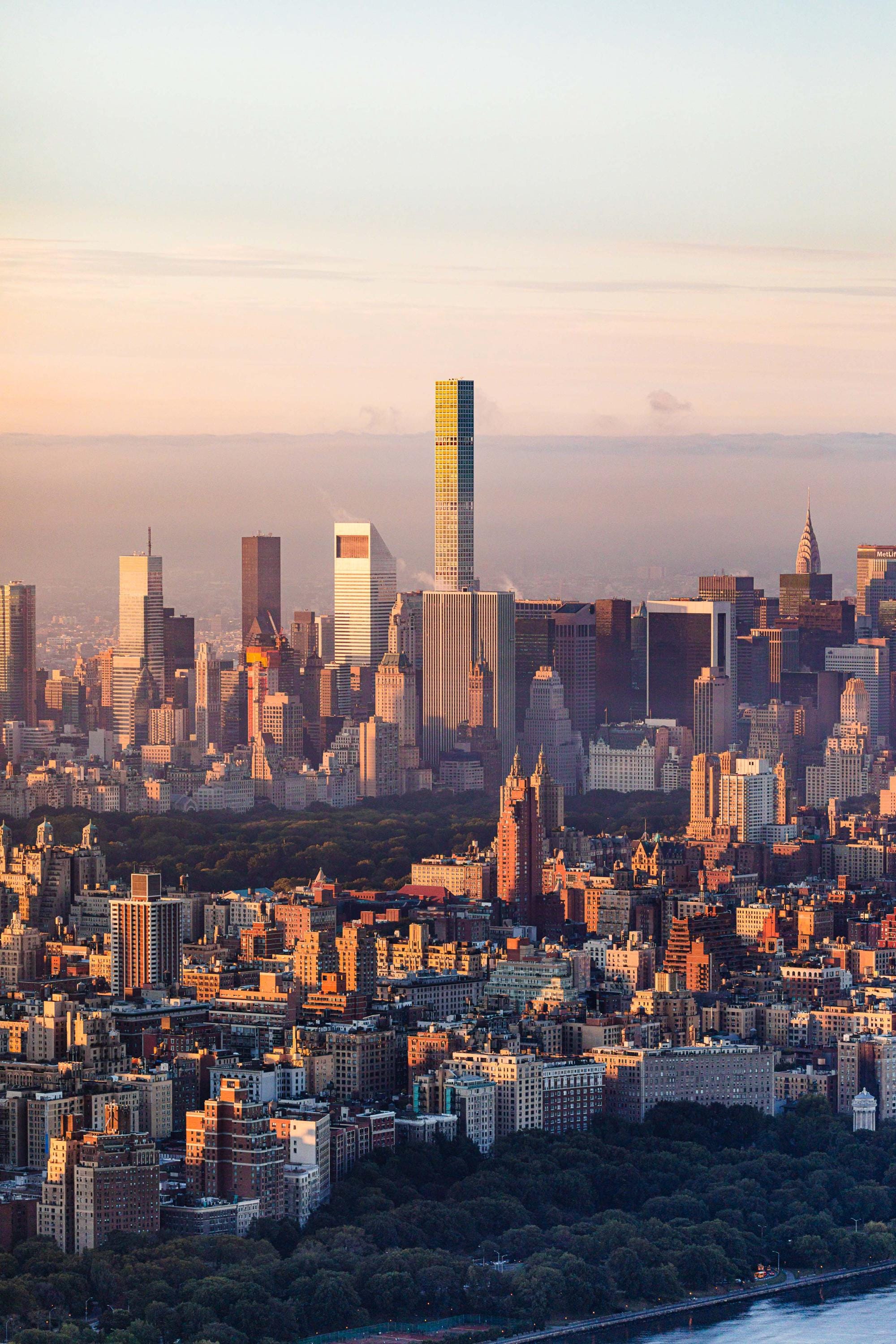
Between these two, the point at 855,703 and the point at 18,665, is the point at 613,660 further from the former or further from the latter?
the point at 18,665

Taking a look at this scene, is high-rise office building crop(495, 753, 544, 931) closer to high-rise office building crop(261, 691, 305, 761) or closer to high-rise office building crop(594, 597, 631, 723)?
high-rise office building crop(261, 691, 305, 761)

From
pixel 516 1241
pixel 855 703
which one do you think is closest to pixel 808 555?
pixel 855 703

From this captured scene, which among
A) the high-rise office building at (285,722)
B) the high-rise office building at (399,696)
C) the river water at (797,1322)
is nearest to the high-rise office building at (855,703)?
the high-rise office building at (399,696)

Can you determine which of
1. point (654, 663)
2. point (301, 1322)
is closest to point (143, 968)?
point (301, 1322)

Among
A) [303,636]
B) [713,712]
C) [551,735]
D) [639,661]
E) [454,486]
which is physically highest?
[454,486]

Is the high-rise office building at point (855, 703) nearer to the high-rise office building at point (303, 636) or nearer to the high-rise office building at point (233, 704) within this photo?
the high-rise office building at point (303, 636)

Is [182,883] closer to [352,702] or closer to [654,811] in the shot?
[654,811]
